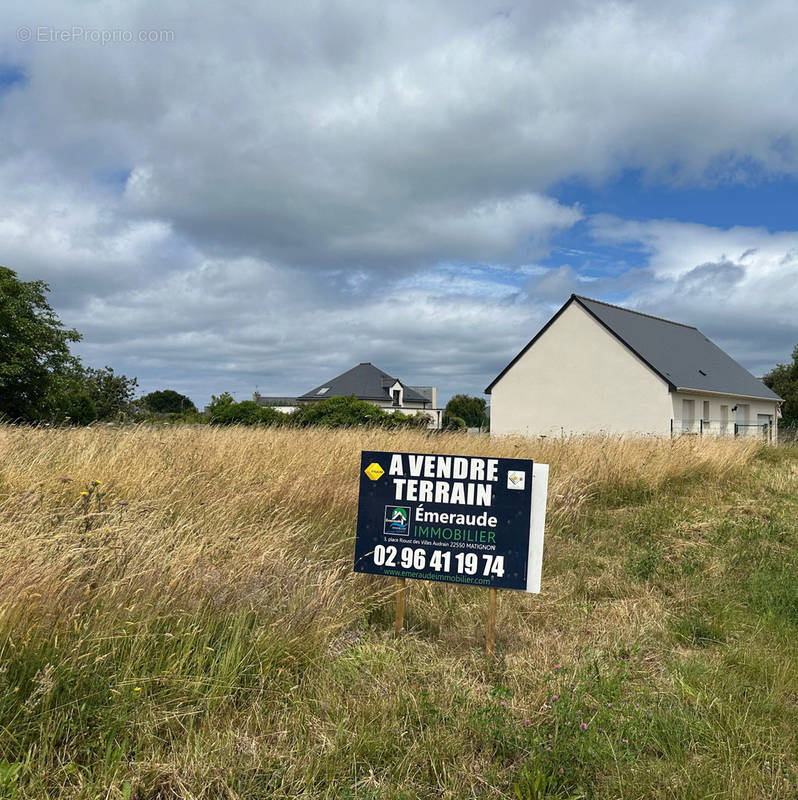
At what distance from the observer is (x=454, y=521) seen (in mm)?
4617

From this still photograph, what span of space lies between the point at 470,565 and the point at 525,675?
2.73 feet

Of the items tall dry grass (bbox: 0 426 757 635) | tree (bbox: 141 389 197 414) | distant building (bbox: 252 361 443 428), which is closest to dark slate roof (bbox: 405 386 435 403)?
distant building (bbox: 252 361 443 428)

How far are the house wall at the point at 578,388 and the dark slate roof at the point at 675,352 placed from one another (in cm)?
45

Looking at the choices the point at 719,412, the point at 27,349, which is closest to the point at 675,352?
the point at 719,412

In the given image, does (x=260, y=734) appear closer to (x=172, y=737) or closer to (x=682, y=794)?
(x=172, y=737)

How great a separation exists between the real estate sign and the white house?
2684cm

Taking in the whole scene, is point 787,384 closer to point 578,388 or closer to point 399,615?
point 578,388

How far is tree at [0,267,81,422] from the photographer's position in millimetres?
29656

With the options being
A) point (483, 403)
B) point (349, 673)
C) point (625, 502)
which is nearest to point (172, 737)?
point (349, 673)

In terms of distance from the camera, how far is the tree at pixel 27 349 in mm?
29656

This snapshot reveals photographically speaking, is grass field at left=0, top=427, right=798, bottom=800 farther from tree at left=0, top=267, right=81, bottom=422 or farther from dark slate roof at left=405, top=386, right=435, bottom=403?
dark slate roof at left=405, top=386, right=435, bottom=403

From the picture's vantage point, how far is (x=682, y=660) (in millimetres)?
4344

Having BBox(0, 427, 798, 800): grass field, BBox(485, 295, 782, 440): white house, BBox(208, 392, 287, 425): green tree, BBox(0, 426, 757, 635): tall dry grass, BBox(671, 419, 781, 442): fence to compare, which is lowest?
BBox(0, 427, 798, 800): grass field

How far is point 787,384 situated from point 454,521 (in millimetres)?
59724
